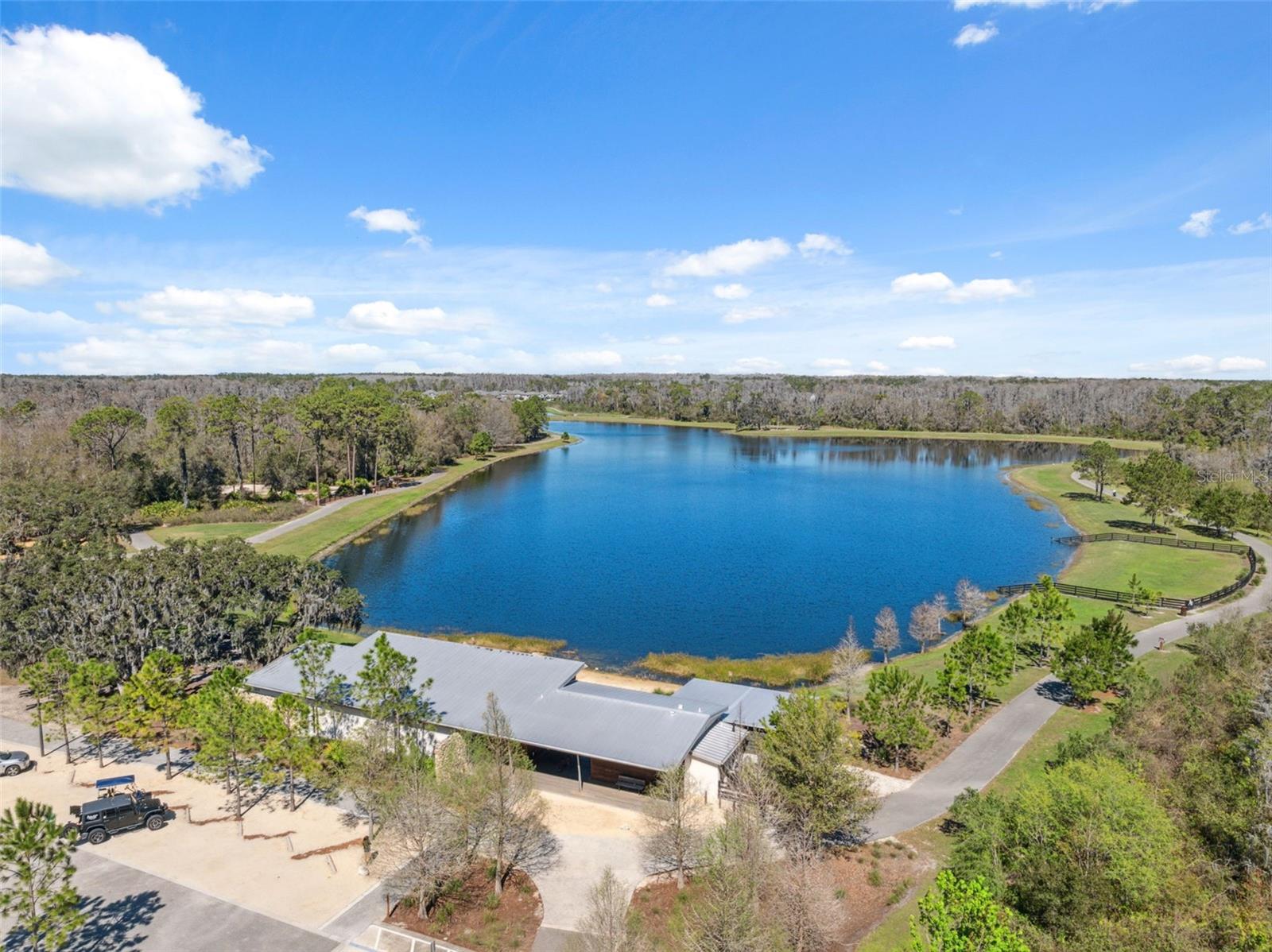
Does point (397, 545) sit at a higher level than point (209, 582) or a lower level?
lower

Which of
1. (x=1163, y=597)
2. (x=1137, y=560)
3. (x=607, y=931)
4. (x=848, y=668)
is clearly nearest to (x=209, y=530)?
(x=848, y=668)

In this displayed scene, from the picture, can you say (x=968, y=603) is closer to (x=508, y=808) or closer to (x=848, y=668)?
(x=848, y=668)

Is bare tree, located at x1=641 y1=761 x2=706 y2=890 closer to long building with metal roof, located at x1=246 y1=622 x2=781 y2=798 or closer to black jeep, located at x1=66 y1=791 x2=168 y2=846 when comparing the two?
long building with metal roof, located at x1=246 y1=622 x2=781 y2=798

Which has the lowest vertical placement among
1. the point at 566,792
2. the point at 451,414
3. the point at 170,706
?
the point at 566,792

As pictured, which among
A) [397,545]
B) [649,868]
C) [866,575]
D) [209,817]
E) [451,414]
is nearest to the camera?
[649,868]

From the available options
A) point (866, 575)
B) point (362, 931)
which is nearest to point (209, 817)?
point (362, 931)

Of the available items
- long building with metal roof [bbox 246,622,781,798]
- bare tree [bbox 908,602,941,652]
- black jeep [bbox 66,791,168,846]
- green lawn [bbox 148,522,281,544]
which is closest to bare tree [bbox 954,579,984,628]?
bare tree [bbox 908,602,941,652]

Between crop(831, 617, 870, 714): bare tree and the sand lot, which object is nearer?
the sand lot

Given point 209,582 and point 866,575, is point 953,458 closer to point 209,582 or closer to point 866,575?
point 866,575
